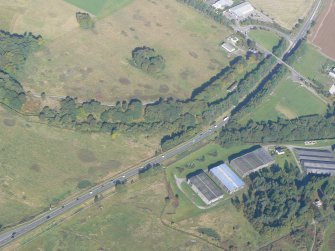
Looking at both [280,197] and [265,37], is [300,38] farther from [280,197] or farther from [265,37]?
[280,197]

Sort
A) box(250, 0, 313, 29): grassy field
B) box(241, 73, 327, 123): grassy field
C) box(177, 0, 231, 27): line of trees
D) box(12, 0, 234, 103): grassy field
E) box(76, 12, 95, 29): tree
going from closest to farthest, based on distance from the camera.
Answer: box(12, 0, 234, 103): grassy field, box(241, 73, 327, 123): grassy field, box(76, 12, 95, 29): tree, box(177, 0, 231, 27): line of trees, box(250, 0, 313, 29): grassy field

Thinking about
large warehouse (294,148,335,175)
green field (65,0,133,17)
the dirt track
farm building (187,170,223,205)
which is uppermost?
the dirt track

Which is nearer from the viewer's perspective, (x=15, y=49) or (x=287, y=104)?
(x=15, y=49)

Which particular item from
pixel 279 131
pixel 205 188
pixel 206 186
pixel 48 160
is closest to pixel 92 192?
pixel 48 160

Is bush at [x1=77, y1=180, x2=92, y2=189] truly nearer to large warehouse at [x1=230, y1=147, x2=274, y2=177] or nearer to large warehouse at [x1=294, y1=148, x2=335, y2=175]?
large warehouse at [x1=230, y1=147, x2=274, y2=177]

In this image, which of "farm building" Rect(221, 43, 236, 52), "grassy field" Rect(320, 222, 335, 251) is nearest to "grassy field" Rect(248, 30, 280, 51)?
"farm building" Rect(221, 43, 236, 52)

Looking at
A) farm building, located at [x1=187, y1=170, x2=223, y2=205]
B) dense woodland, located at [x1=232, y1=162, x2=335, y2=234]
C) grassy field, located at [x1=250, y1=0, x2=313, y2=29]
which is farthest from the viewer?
grassy field, located at [x1=250, y1=0, x2=313, y2=29]

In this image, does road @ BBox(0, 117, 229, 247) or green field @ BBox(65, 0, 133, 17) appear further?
green field @ BBox(65, 0, 133, 17)
